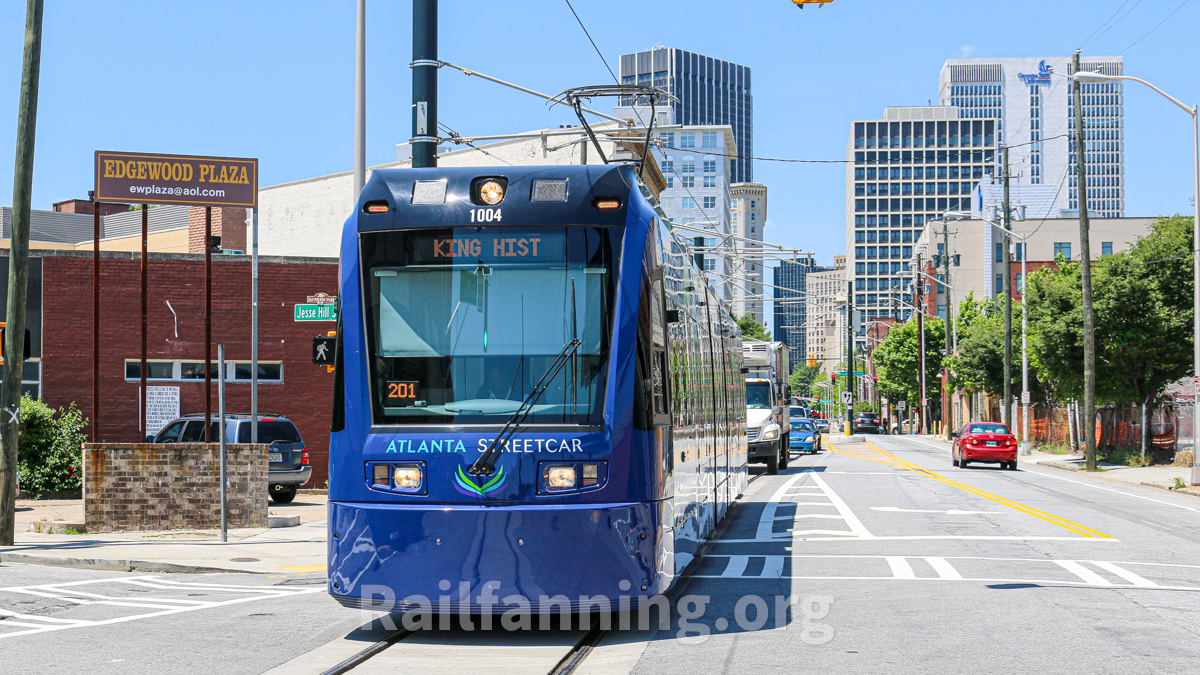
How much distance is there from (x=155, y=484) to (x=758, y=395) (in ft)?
66.6

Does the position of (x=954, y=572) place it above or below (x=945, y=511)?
above

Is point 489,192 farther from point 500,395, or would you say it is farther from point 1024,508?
point 1024,508

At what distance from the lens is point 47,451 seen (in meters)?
23.6

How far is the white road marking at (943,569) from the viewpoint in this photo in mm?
11814

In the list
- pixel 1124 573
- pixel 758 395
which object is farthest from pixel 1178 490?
pixel 1124 573

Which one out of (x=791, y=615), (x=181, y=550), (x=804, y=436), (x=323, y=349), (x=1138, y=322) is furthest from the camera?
(x=804, y=436)

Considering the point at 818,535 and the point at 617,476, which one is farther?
the point at 818,535

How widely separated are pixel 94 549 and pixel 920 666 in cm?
1081

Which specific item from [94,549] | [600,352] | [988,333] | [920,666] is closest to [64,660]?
[600,352]

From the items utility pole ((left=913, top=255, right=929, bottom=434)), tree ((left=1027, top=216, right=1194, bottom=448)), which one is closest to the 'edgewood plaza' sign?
tree ((left=1027, top=216, right=1194, bottom=448))

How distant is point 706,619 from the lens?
30.9ft

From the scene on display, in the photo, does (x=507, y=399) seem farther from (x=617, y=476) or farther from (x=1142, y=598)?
(x=1142, y=598)

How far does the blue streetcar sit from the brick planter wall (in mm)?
9108

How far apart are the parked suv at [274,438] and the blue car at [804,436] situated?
→ 3009cm
